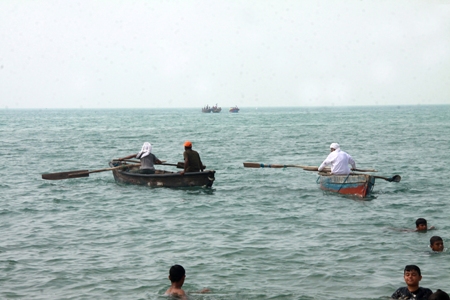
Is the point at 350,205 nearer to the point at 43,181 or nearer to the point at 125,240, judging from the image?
the point at 125,240

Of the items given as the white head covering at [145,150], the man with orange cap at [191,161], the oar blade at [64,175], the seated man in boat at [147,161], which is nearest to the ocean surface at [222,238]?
the oar blade at [64,175]

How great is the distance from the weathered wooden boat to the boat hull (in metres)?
3.89

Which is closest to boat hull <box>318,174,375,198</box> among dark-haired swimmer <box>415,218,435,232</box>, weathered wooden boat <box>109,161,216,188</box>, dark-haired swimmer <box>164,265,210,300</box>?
weathered wooden boat <box>109,161,216,188</box>

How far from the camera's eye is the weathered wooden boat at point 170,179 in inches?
781

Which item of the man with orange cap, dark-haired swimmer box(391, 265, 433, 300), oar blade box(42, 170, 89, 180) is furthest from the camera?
oar blade box(42, 170, 89, 180)

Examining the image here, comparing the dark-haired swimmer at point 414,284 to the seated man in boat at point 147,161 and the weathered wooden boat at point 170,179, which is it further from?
the seated man in boat at point 147,161

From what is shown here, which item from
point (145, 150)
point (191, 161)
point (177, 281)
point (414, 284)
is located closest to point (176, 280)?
point (177, 281)

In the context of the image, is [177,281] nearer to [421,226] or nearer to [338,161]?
[421,226]

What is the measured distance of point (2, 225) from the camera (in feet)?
50.6

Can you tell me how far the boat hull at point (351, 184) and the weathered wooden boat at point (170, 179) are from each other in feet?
12.8

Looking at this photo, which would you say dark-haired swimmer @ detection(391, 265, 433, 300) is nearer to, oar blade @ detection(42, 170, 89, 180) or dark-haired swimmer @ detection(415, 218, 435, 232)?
dark-haired swimmer @ detection(415, 218, 435, 232)

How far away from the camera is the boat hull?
18.4m

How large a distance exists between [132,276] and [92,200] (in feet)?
29.6

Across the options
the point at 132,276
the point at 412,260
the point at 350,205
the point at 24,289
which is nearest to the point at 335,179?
the point at 350,205
